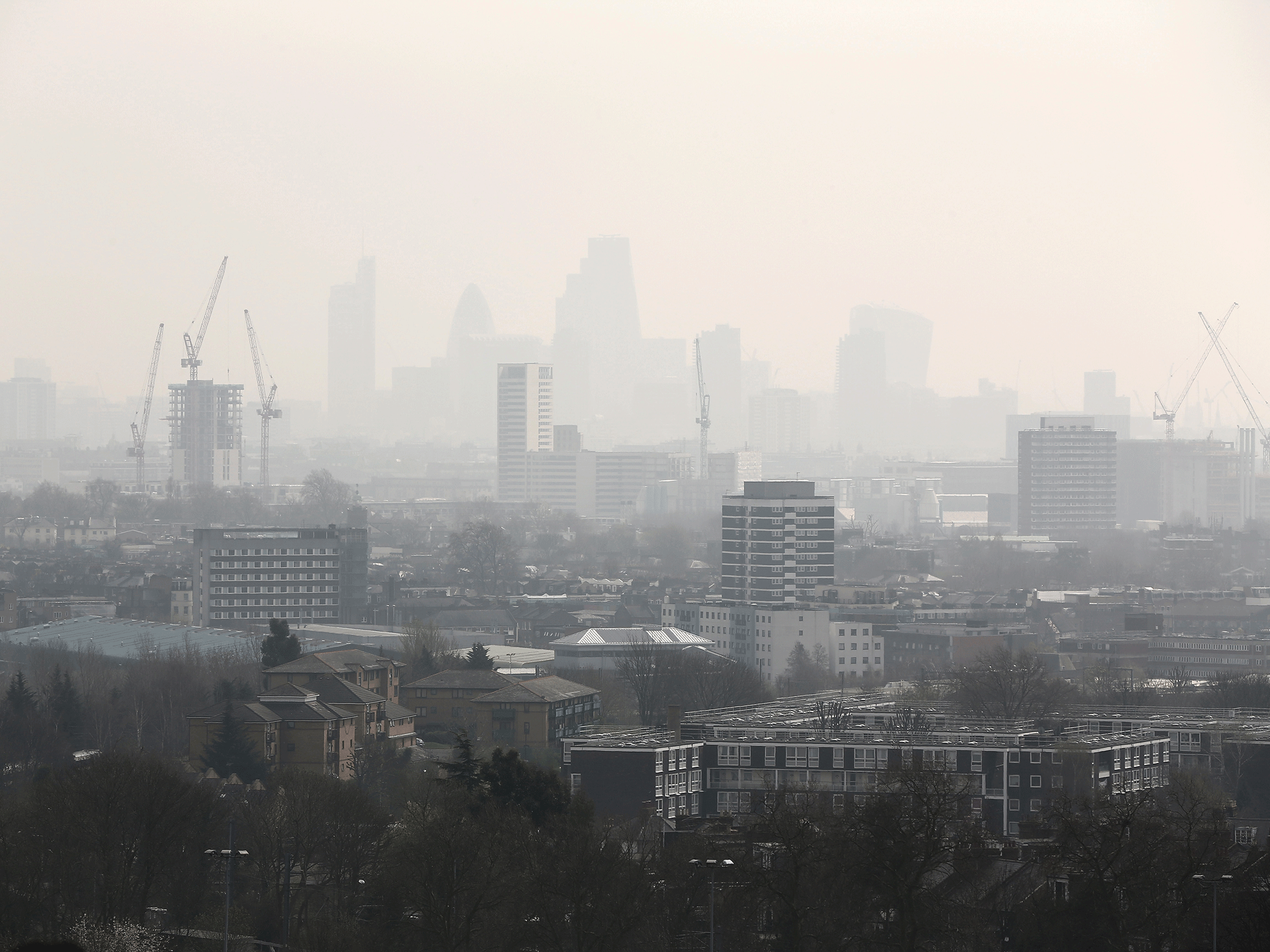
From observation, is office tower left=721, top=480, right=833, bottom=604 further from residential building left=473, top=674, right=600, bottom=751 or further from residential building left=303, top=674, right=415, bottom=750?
residential building left=303, top=674, right=415, bottom=750

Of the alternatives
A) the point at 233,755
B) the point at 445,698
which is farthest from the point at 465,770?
the point at 445,698

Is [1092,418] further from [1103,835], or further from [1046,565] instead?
[1103,835]

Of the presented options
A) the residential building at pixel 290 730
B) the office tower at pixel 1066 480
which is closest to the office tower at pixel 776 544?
the residential building at pixel 290 730

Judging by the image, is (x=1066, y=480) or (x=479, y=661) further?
(x=1066, y=480)

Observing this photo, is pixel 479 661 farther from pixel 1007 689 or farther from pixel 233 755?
pixel 233 755

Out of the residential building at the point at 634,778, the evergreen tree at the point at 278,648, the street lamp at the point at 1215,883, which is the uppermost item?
the evergreen tree at the point at 278,648

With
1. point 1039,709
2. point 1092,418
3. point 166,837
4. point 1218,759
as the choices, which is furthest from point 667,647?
point 1092,418

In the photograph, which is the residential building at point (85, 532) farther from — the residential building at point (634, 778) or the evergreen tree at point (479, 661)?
the residential building at point (634, 778)

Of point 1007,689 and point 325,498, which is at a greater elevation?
point 325,498
